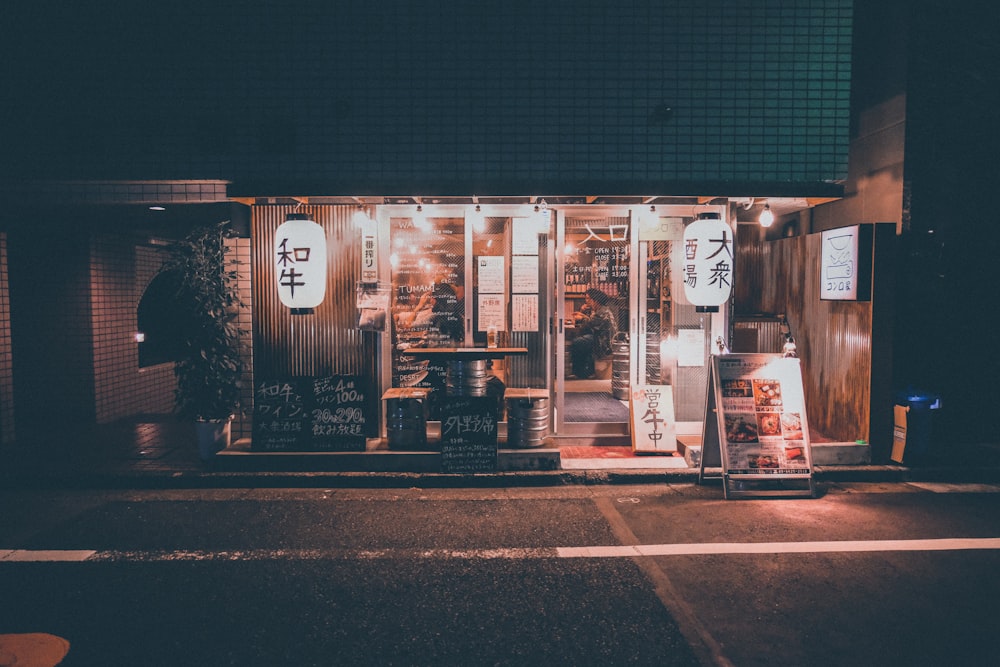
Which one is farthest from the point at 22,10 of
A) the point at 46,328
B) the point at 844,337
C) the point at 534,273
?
the point at 844,337

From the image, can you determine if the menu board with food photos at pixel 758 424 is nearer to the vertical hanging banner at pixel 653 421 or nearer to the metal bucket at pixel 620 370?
the vertical hanging banner at pixel 653 421

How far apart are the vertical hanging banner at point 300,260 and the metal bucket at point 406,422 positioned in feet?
6.88

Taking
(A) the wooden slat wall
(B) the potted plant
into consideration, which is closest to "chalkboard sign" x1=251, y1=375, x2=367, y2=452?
(B) the potted plant

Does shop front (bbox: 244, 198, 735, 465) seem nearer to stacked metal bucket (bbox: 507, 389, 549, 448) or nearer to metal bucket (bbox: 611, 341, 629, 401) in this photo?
stacked metal bucket (bbox: 507, 389, 549, 448)

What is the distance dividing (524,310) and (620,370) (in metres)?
3.65

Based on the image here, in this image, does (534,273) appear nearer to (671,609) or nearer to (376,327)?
(376,327)

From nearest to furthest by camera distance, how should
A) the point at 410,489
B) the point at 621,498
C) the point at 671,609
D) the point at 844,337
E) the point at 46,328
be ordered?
1. the point at 671,609
2. the point at 621,498
3. the point at 410,489
4. the point at 844,337
5. the point at 46,328

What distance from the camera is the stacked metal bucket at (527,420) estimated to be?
901 centimetres

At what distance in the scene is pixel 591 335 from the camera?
12320 millimetres

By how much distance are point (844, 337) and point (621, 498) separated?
514 centimetres

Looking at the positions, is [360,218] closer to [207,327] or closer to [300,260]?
[300,260]

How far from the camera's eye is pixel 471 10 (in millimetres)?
8969

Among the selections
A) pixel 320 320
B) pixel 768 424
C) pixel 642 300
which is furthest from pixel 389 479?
pixel 768 424

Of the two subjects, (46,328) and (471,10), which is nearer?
(471,10)
